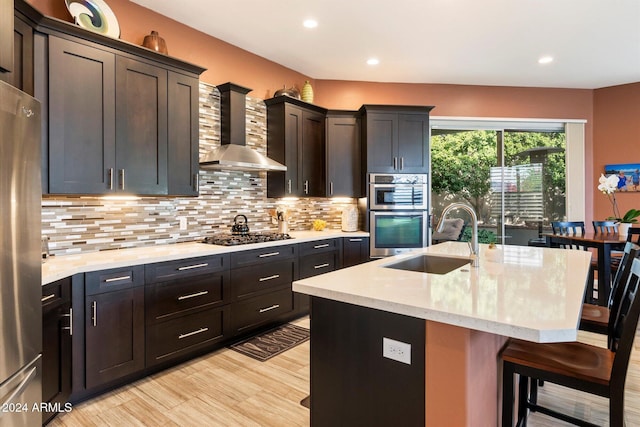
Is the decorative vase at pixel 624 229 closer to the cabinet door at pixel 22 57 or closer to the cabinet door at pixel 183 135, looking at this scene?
the cabinet door at pixel 183 135

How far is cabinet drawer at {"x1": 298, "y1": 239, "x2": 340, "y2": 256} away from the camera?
3.95 metres

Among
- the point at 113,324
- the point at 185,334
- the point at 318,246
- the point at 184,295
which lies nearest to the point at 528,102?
the point at 318,246

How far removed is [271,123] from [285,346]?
2.58 metres

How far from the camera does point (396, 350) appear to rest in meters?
1.43

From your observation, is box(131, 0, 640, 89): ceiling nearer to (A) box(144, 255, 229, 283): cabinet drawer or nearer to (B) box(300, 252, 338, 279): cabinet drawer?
(A) box(144, 255, 229, 283): cabinet drawer

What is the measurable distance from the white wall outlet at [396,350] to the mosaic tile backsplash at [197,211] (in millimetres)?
2520

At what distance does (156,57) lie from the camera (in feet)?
9.55

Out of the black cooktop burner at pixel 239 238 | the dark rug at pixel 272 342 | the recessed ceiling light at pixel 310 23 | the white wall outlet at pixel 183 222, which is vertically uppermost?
the recessed ceiling light at pixel 310 23

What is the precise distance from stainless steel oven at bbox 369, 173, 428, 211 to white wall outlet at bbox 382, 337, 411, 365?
3266 mm

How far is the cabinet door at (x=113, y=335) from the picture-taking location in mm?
2297

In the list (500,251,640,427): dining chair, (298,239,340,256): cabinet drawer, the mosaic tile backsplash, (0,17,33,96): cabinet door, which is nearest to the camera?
(500,251,640,427): dining chair

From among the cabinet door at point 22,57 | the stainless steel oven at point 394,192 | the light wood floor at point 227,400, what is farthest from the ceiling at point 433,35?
the light wood floor at point 227,400

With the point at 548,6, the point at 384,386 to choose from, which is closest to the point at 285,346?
the point at 384,386

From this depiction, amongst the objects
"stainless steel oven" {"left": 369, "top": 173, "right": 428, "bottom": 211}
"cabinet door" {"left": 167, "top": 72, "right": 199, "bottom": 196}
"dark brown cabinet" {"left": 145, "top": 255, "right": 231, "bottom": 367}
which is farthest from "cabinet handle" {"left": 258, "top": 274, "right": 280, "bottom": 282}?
"stainless steel oven" {"left": 369, "top": 173, "right": 428, "bottom": 211}
